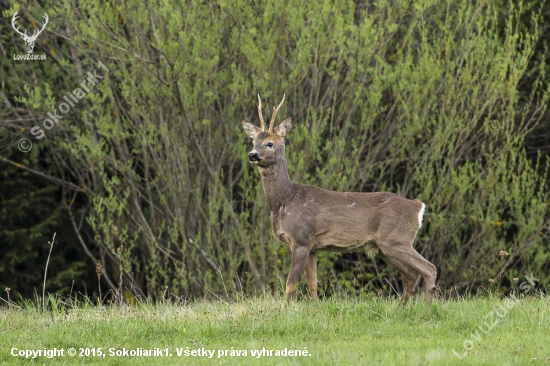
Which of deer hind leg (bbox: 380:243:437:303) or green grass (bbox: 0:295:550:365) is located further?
deer hind leg (bbox: 380:243:437:303)

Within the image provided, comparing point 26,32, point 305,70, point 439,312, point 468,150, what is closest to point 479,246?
point 468,150

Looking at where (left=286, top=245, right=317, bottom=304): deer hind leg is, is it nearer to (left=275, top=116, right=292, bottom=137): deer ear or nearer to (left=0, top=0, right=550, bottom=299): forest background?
(left=275, top=116, right=292, bottom=137): deer ear

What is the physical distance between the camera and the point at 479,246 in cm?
1396

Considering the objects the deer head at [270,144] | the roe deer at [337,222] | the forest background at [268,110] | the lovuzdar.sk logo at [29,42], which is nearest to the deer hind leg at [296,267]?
the roe deer at [337,222]

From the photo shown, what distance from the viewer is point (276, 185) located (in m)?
8.80

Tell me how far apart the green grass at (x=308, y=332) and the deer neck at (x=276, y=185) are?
3.19 feet

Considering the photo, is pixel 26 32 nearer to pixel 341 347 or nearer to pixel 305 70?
pixel 305 70

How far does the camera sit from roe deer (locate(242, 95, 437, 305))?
8414 mm

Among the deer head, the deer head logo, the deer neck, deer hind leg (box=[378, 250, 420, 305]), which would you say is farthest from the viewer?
the deer head logo

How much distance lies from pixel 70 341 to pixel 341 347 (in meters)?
2.03

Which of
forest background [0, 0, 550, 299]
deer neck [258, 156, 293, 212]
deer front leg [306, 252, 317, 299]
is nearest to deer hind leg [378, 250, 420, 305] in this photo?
deer front leg [306, 252, 317, 299]

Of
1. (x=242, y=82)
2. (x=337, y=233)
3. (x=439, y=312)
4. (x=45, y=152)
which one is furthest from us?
(x=45, y=152)

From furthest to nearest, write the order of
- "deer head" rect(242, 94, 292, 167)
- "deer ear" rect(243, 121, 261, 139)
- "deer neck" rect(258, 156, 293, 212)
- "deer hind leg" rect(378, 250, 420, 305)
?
"deer ear" rect(243, 121, 261, 139), "deer neck" rect(258, 156, 293, 212), "deer head" rect(242, 94, 292, 167), "deer hind leg" rect(378, 250, 420, 305)

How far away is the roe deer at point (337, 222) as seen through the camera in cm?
841
